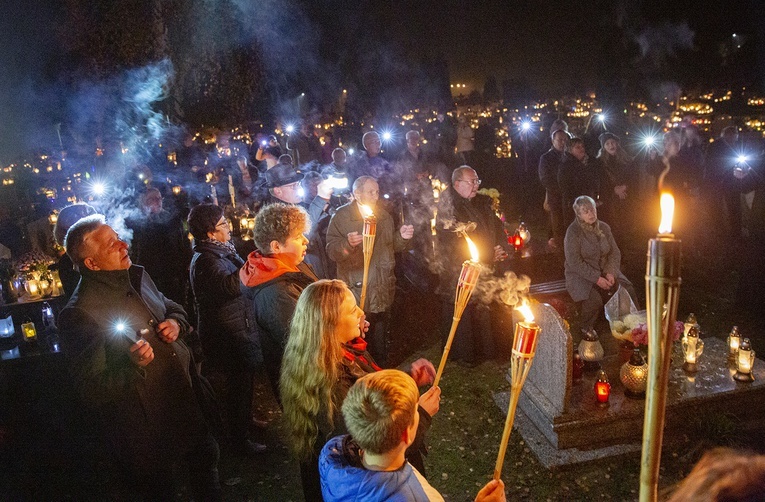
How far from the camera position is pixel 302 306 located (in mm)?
2898

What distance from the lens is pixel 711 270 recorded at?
9.45 meters

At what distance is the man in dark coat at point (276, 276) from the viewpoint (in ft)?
12.0

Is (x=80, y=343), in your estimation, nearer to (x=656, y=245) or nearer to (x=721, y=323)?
(x=656, y=245)

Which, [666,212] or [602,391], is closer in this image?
[666,212]

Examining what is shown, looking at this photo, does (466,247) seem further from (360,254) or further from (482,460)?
(482,460)

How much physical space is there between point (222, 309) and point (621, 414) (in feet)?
13.0

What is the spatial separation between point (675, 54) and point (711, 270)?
53.0ft

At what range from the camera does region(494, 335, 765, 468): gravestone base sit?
15.6 feet

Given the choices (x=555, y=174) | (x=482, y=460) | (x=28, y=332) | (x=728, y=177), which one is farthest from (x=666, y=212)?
(x=728, y=177)

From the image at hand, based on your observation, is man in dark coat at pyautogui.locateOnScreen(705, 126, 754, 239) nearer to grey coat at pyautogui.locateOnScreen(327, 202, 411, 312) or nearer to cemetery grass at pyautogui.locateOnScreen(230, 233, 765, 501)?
cemetery grass at pyautogui.locateOnScreen(230, 233, 765, 501)

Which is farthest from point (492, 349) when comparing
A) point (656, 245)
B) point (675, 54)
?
point (675, 54)

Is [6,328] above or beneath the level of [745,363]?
above

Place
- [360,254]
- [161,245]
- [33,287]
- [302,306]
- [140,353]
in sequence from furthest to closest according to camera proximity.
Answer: [161,245], [33,287], [360,254], [140,353], [302,306]

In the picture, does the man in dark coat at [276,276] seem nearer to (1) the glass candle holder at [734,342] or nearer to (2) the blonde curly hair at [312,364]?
(2) the blonde curly hair at [312,364]
